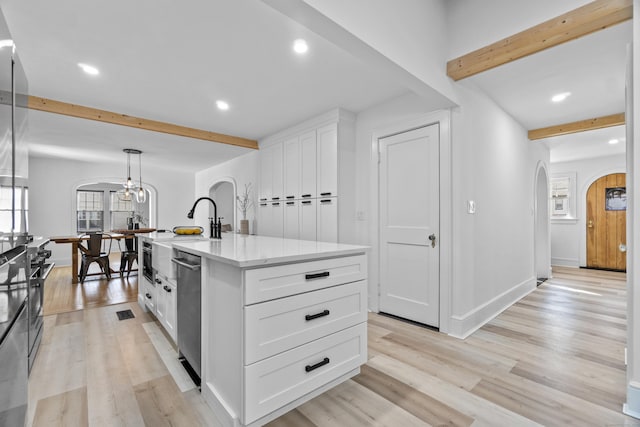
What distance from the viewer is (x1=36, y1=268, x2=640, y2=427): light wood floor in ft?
5.26

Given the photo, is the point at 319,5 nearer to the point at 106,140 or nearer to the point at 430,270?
the point at 430,270

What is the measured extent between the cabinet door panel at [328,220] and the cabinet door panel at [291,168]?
0.59 m

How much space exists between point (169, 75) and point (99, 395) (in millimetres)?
2598

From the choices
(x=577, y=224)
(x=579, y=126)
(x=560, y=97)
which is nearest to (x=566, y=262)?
(x=577, y=224)

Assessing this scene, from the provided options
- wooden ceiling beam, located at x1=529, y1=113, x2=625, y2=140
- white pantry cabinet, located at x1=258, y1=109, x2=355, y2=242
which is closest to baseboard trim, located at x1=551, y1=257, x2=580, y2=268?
wooden ceiling beam, located at x1=529, y1=113, x2=625, y2=140

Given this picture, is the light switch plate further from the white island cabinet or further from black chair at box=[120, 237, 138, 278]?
black chair at box=[120, 237, 138, 278]

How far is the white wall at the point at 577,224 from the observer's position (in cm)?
608

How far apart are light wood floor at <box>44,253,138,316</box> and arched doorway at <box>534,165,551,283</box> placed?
250 inches

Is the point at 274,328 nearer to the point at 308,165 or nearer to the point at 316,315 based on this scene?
the point at 316,315

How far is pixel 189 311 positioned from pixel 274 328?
0.77 m

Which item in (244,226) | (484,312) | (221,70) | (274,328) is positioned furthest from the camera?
(244,226)

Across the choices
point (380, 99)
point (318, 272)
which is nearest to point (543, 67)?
point (380, 99)

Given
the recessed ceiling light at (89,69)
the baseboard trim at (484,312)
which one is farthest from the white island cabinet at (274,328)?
the recessed ceiling light at (89,69)

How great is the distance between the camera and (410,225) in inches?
121
